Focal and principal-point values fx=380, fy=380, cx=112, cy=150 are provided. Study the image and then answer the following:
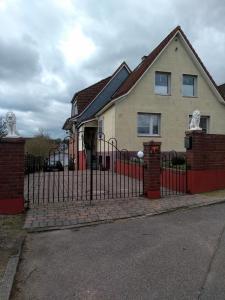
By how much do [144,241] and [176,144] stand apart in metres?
16.7

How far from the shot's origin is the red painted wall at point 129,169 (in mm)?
15116

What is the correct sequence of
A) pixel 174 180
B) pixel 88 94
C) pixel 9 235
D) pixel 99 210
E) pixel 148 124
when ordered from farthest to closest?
pixel 88 94 → pixel 148 124 → pixel 174 180 → pixel 99 210 → pixel 9 235

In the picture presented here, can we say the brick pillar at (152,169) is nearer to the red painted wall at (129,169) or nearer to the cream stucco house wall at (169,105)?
the red painted wall at (129,169)

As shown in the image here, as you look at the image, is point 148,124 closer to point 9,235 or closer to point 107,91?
point 107,91

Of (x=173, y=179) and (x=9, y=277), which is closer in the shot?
(x=9, y=277)

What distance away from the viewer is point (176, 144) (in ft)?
74.6

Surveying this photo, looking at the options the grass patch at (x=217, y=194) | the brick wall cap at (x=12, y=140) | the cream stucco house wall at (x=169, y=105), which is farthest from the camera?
the cream stucco house wall at (x=169, y=105)

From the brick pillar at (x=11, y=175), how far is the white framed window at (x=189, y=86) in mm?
16077

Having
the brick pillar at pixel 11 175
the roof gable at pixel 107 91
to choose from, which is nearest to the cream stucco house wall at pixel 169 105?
the roof gable at pixel 107 91

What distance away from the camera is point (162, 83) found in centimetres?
2266

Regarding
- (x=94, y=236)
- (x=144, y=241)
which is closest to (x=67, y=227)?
(x=94, y=236)

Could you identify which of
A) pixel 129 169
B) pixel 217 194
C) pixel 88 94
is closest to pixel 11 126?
pixel 217 194

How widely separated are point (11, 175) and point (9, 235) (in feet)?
7.06

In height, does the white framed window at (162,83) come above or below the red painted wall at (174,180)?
above
